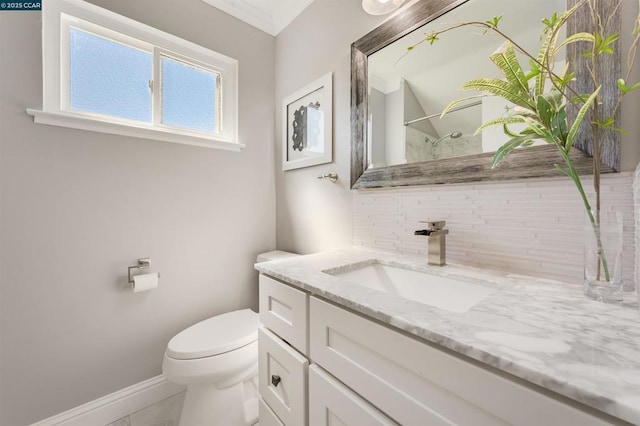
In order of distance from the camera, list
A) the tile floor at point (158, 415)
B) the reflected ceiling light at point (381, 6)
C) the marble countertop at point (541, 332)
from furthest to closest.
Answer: the tile floor at point (158, 415) → the reflected ceiling light at point (381, 6) → the marble countertop at point (541, 332)

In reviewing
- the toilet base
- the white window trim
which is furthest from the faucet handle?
the white window trim

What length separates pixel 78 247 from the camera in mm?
1181

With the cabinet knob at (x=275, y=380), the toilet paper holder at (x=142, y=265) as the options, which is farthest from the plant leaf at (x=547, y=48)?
the toilet paper holder at (x=142, y=265)

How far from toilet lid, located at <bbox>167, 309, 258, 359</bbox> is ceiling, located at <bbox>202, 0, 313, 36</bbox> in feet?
6.29

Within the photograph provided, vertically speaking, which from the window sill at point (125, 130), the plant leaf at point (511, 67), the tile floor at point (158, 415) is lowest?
the tile floor at point (158, 415)

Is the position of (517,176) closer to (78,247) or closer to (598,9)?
(598,9)

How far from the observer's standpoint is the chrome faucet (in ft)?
2.86

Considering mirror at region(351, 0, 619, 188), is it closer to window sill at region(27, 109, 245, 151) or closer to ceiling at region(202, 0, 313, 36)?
ceiling at region(202, 0, 313, 36)

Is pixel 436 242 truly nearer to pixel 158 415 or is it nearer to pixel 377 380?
pixel 377 380

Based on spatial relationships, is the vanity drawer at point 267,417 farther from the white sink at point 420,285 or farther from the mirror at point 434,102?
the mirror at point 434,102

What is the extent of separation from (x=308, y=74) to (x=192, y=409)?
1891 mm

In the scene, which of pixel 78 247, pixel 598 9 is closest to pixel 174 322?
pixel 78 247

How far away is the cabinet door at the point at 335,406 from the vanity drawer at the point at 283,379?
0.13 feet

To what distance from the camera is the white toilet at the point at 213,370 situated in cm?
108
